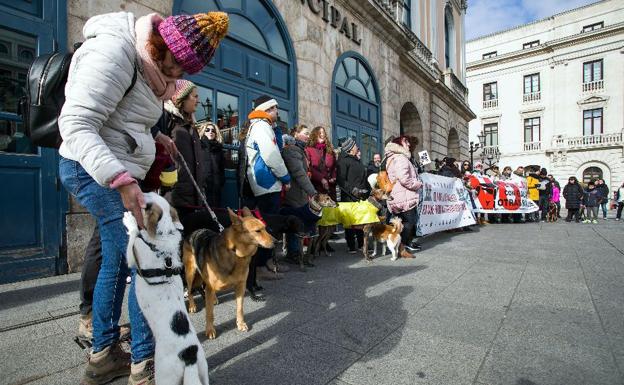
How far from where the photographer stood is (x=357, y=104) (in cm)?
1058

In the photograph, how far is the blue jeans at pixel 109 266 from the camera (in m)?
1.52

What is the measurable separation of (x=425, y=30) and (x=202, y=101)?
1463 cm

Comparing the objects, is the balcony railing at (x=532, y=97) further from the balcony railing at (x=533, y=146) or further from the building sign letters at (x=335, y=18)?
the building sign letters at (x=335, y=18)

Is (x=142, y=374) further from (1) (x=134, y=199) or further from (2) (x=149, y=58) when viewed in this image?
(2) (x=149, y=58)

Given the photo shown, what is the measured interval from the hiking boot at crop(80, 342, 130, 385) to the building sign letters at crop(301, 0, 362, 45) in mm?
8730

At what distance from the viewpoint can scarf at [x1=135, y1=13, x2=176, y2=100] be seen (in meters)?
1.47

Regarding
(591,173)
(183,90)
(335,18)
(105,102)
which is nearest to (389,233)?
(183,90)

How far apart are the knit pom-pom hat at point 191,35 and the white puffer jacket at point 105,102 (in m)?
0.18

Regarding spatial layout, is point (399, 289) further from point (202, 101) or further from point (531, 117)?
point (531, 117)

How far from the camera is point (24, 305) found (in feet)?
9.82

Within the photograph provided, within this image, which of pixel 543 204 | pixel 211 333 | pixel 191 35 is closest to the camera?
pixel 191 35

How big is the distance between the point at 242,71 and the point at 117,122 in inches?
222

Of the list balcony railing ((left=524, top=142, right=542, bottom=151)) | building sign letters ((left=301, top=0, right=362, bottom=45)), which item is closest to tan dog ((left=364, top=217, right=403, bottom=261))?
building sign letters ((left=301, top=0, right=362, bottom=45))

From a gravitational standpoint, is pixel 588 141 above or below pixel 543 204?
above
